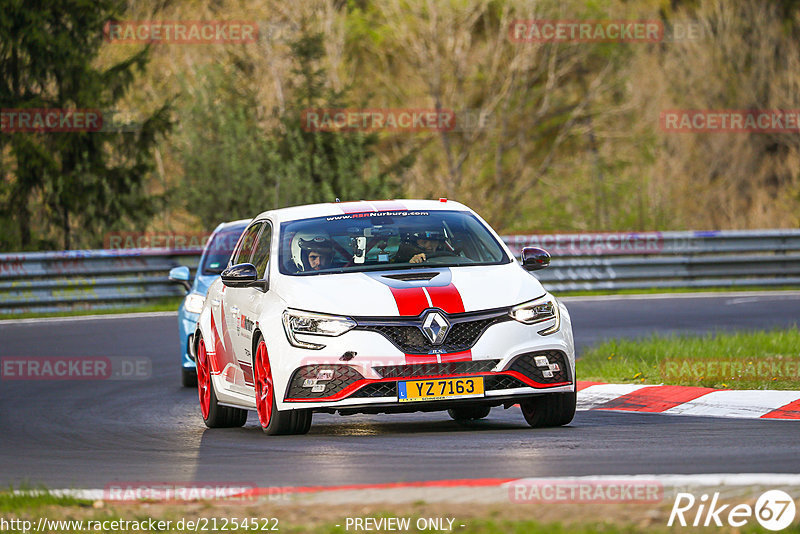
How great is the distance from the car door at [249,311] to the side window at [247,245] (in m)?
0.53

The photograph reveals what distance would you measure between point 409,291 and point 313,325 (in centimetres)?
66

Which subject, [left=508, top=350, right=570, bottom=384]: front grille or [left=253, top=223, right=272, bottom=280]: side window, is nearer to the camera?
[left=508, top=350, right=570, bottom=384]: front grille

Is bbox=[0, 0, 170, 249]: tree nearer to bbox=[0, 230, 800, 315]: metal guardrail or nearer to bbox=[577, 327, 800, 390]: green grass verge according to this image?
bbox=[0, 230, 800, 315]: metal guardrail

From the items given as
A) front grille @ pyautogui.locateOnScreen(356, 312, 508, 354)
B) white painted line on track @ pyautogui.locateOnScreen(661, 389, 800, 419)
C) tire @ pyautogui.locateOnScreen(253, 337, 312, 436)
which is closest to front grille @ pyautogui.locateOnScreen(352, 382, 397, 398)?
front grille @ pyautogui.locateOnScreen(356, 312, 508, 354)

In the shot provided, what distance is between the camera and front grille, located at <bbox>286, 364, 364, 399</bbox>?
9633mm

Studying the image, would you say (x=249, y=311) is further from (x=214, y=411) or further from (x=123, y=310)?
(x=123, y=310)

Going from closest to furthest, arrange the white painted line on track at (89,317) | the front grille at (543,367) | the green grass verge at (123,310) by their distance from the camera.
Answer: the front grille at (543,367), the white painted line on track at (89,317), the green grass verge at (123,310)

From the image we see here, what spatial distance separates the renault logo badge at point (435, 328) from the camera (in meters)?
9.55

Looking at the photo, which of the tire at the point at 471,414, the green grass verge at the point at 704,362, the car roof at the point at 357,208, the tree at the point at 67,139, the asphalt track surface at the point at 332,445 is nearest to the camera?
the asphalt track surface at the point at 332,445

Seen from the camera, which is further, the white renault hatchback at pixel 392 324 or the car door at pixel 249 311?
the car door at pixel 249 311

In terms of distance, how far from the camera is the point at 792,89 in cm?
4541

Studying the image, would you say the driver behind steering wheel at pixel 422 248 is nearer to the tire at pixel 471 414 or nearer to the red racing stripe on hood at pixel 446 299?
the red racing stripe on hood at pixel 446 299

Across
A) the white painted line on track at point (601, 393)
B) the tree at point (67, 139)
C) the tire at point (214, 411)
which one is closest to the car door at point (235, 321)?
the tire at point (214, 411)

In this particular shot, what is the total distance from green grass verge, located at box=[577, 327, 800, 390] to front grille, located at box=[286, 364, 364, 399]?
158 inches
